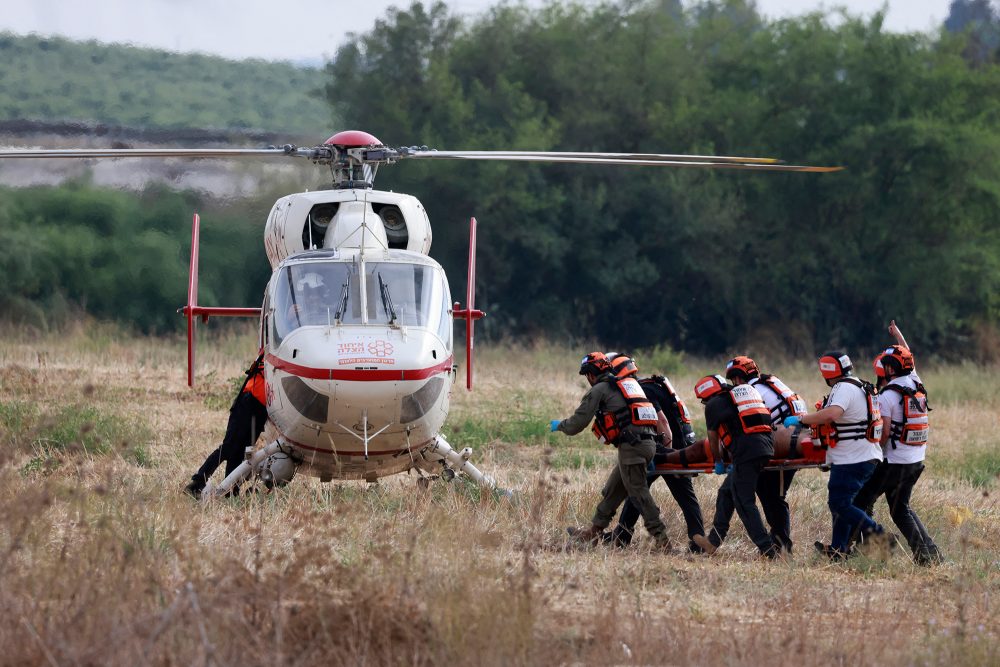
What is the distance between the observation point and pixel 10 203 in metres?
25.4

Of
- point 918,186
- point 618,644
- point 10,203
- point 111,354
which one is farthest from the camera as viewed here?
point 918,186

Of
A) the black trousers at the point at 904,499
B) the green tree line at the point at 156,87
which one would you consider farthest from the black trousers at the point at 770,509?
the green tree line at the point at 156,87

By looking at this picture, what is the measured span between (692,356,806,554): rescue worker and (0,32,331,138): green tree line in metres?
31.3

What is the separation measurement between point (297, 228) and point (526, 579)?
6.52m

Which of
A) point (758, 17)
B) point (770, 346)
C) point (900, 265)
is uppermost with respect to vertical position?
point (758, 17)

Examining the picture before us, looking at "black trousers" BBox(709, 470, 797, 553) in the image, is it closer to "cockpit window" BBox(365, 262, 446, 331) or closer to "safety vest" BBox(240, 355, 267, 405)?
"cockpit window" BBox(365, 262, 446, 331)

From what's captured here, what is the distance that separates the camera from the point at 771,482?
11.0m

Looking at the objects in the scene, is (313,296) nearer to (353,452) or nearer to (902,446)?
(353,452)

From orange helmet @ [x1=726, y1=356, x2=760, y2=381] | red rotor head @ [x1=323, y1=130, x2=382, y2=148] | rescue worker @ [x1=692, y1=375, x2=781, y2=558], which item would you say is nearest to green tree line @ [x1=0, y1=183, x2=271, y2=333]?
red rotor head @ [x1=323, y1=130, x2=382, y2=148]

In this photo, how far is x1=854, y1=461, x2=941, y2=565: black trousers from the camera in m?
10.4

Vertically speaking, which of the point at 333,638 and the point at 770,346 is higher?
the point at 333,638

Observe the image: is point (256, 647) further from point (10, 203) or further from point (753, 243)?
point (753, 243)

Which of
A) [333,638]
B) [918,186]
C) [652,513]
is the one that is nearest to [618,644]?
[333,638]

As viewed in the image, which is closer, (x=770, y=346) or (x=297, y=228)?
(x=297, y=228)
